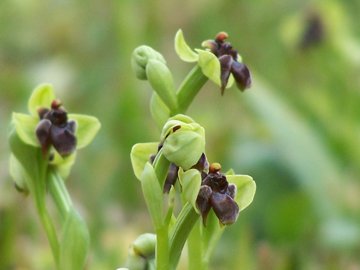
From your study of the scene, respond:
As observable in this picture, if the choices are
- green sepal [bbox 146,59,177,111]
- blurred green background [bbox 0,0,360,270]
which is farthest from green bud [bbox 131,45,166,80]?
blurred green background [bbox 0,0,360,270]

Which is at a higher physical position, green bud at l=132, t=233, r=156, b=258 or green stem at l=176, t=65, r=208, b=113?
green stem at l=176, t=65, r=208, b=113

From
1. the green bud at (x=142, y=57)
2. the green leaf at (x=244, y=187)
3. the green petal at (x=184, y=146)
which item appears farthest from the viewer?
the green bud at (x=142, y=57)

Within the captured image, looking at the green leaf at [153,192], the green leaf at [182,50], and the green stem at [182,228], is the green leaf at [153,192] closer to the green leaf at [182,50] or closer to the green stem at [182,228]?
the green stem at [182,228]

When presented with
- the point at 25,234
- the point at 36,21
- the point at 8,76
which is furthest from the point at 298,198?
the point at 36,21

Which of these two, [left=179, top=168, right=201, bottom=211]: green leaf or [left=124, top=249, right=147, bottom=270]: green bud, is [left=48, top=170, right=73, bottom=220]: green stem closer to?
[left=124, top=249, right=147, bottom=270]: green bud

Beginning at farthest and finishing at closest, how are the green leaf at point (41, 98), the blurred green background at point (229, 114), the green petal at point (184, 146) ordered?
the blurred green background at point (229, 114) < the green leaf at point (41, 98) < the green petal at point (184, 146)

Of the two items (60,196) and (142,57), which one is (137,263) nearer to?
(60,196)

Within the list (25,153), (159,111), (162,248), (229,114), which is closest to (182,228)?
(162,248)

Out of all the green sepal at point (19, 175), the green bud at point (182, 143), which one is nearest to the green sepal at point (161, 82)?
Result: the green bud at point (182, 143)
